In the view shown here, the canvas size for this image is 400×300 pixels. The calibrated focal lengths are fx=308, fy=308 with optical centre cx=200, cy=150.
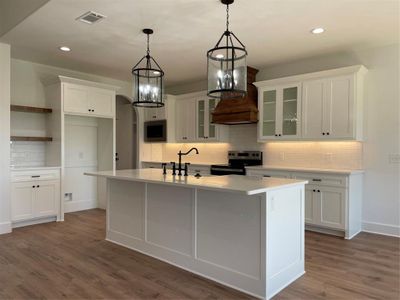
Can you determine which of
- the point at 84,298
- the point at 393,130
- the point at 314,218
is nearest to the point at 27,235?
the point at 84,298

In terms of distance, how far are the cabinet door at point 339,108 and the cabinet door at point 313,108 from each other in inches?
2.9

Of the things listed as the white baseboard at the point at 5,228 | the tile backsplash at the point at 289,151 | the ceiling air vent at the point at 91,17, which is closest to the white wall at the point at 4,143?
the white baseboard at the point at 5,228

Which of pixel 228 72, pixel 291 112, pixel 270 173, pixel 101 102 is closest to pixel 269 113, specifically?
pixel 291 112

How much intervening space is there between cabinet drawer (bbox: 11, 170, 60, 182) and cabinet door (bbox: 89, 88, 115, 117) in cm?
126

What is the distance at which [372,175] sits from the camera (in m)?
4.49

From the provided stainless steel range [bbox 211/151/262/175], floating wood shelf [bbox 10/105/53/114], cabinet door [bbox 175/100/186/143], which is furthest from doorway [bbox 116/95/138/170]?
stainless steel range [bbox 211/151/262/175]

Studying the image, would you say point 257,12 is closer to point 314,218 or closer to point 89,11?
point 89,11

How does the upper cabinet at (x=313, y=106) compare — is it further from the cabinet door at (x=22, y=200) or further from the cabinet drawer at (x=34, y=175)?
the cabinet door at (x=22, y=200)

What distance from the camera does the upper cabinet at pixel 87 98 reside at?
16.9 ft

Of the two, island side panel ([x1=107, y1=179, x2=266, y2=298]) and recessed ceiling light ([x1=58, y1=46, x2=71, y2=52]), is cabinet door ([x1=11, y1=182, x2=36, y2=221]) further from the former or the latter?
recessed ceiling light ([x1=58, y1=46, x2=71, y2=52])

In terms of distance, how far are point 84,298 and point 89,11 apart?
110 inches

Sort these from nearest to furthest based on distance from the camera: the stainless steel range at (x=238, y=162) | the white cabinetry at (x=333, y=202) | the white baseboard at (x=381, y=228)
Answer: the white cabinetry at (x=333, y=202) → the white baseboard at (x=381, y=228) → the stainless steel range at (x=238, y=162)

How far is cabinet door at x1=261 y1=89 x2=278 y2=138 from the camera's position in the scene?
16.7 ft

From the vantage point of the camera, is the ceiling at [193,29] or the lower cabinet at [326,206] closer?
the ceiling at [193,29]
